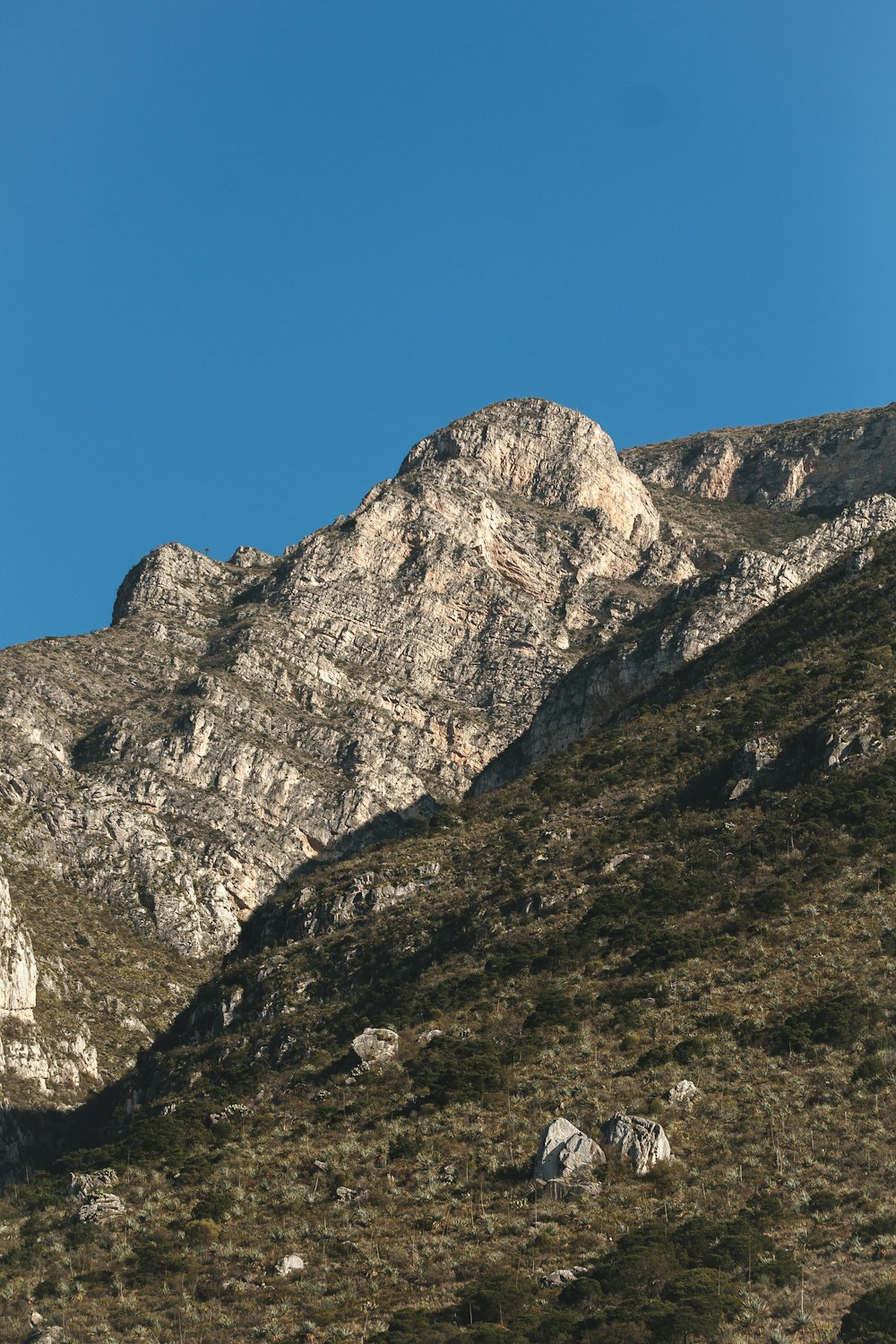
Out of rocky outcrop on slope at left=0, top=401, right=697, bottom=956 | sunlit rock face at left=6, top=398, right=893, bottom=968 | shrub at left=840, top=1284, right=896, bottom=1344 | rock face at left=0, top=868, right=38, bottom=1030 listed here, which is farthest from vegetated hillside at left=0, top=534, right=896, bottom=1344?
sunlit rock face at left=6, top=398, right=893, bottom=968

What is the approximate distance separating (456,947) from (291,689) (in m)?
79.5

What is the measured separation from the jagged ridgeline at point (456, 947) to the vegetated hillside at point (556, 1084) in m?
0.23

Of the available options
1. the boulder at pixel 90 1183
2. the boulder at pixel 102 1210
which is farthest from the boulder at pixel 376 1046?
the boulder at pixel 102 1210

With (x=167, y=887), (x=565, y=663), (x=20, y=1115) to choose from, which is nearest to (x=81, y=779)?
(x=167, y=887)

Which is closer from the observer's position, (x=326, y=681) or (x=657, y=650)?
(x=657, y=650)

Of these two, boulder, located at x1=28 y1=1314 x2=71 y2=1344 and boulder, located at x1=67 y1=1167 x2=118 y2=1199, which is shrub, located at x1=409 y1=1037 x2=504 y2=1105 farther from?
boulder, located at x1=28 y1=1314 x2=71 y2=1344

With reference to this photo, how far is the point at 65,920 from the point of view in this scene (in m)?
122

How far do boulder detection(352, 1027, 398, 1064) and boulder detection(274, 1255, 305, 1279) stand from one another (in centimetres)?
1994

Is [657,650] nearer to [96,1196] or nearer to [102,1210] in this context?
[96,1196]

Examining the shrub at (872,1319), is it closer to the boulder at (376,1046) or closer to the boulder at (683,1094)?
the boulder at (683,1094)

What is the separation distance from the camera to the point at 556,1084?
205 ft

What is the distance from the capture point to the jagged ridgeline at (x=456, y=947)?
48906 mm

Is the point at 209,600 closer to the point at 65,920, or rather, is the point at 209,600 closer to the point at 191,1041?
the point at 65,920

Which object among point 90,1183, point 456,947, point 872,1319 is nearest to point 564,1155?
point 872,1319
